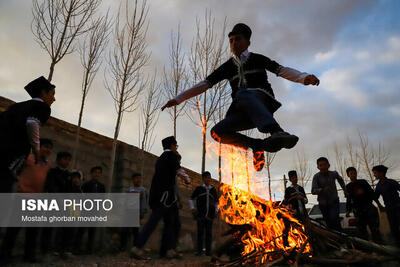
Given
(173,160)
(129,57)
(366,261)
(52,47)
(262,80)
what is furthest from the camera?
(129,57)

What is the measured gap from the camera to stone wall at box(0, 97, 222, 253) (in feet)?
20.4

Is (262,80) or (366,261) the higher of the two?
(262,80)

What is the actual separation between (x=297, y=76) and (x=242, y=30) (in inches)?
26.8

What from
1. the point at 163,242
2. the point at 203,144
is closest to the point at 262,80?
the point at 163,242

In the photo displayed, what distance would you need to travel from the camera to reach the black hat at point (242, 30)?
2736 millimetres

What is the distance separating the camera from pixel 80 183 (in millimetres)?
5898

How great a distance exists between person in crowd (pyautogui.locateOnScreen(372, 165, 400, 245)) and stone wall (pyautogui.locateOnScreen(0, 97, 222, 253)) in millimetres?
5720

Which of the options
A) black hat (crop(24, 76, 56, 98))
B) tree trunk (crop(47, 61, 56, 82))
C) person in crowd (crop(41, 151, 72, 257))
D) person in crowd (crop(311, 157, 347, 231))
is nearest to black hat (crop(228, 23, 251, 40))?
black hat (crop(24, 76, 56, 98))

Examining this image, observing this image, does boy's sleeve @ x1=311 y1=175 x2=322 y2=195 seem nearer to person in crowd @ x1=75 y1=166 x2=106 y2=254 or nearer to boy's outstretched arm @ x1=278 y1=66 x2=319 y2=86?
boy's outstretched arm @ x1=278 y1=66 x2=319 y2=86

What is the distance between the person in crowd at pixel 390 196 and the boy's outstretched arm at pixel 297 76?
183 inches

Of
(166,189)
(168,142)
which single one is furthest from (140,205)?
(168,142)

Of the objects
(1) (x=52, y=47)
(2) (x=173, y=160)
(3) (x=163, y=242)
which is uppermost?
(1) (x=52, y=47)

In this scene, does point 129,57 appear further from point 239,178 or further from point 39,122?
point 239,178

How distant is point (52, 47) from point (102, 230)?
4.27 metres
